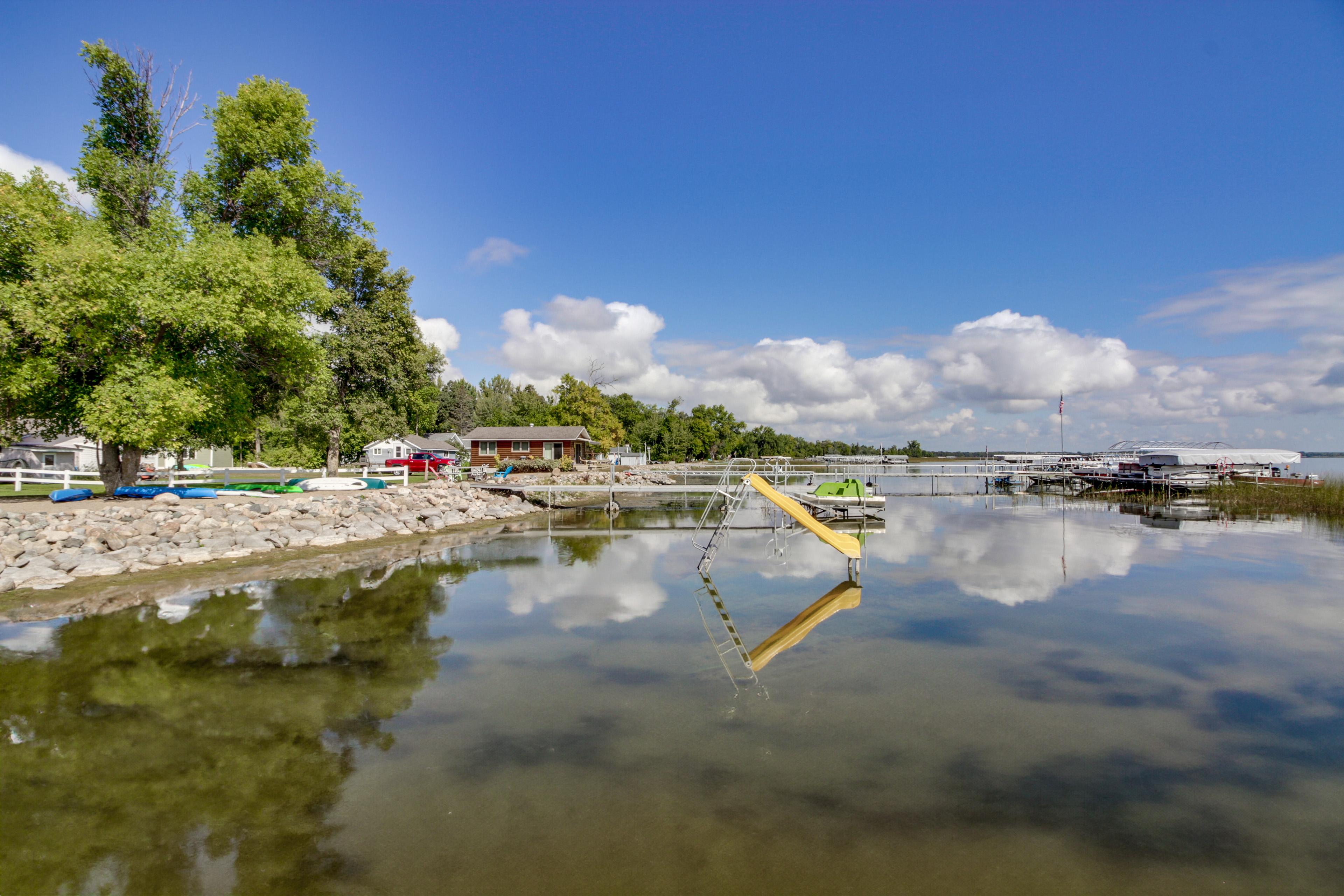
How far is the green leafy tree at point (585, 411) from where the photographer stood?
210ft

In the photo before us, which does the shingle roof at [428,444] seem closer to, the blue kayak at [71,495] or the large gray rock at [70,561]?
the blue kayak at [71,495]

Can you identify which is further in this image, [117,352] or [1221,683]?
[117,352]

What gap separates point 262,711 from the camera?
775 centimetres

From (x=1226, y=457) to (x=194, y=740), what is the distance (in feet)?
219

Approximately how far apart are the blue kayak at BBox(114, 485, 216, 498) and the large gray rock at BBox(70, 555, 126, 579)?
22.7 feet

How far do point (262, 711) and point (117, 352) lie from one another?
1769cm

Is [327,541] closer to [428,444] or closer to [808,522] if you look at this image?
[808,522]

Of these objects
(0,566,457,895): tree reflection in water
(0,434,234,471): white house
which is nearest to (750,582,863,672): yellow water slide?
(0,566,457,895): tree reflection in water

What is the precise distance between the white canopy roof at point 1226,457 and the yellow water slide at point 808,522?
49622 millimetres

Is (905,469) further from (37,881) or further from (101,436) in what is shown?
(37,881)

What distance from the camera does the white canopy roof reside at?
4872 centimetres

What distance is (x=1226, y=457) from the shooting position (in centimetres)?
4975

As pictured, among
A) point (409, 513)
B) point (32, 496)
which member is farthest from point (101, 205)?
point (409, 513)

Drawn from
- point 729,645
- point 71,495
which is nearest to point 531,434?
point 71,495
